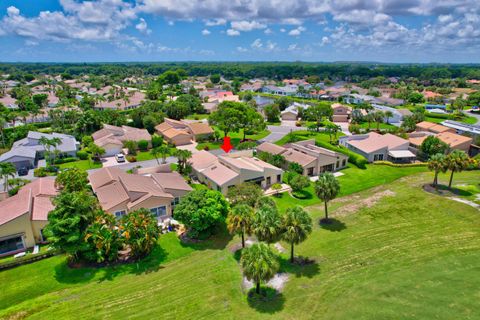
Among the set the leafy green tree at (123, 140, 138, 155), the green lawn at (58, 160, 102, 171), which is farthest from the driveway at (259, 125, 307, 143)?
the green lawn at (58, 160, 102, 171)

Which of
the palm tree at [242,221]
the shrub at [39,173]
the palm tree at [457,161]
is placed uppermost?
the palm tree at [457,161]

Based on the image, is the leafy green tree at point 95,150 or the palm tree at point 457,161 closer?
the palm tree at point 457,161

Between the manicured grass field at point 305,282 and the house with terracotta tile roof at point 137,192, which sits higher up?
the house with terracotta tile roof at point 137,192

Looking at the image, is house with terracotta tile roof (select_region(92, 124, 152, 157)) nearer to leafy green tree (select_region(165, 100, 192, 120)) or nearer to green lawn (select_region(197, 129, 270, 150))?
green lawn (select_region(197, 129, 270, 150))

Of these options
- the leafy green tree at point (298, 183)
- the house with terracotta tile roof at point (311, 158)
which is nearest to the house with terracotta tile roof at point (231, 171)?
the leafy green tree at point (298, 183)

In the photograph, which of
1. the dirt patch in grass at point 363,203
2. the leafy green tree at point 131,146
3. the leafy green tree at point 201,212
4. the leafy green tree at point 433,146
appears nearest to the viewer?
the leafy green tree at point 201,212

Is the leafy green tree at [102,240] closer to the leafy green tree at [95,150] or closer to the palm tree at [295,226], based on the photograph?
the palm tree at [295,226]
